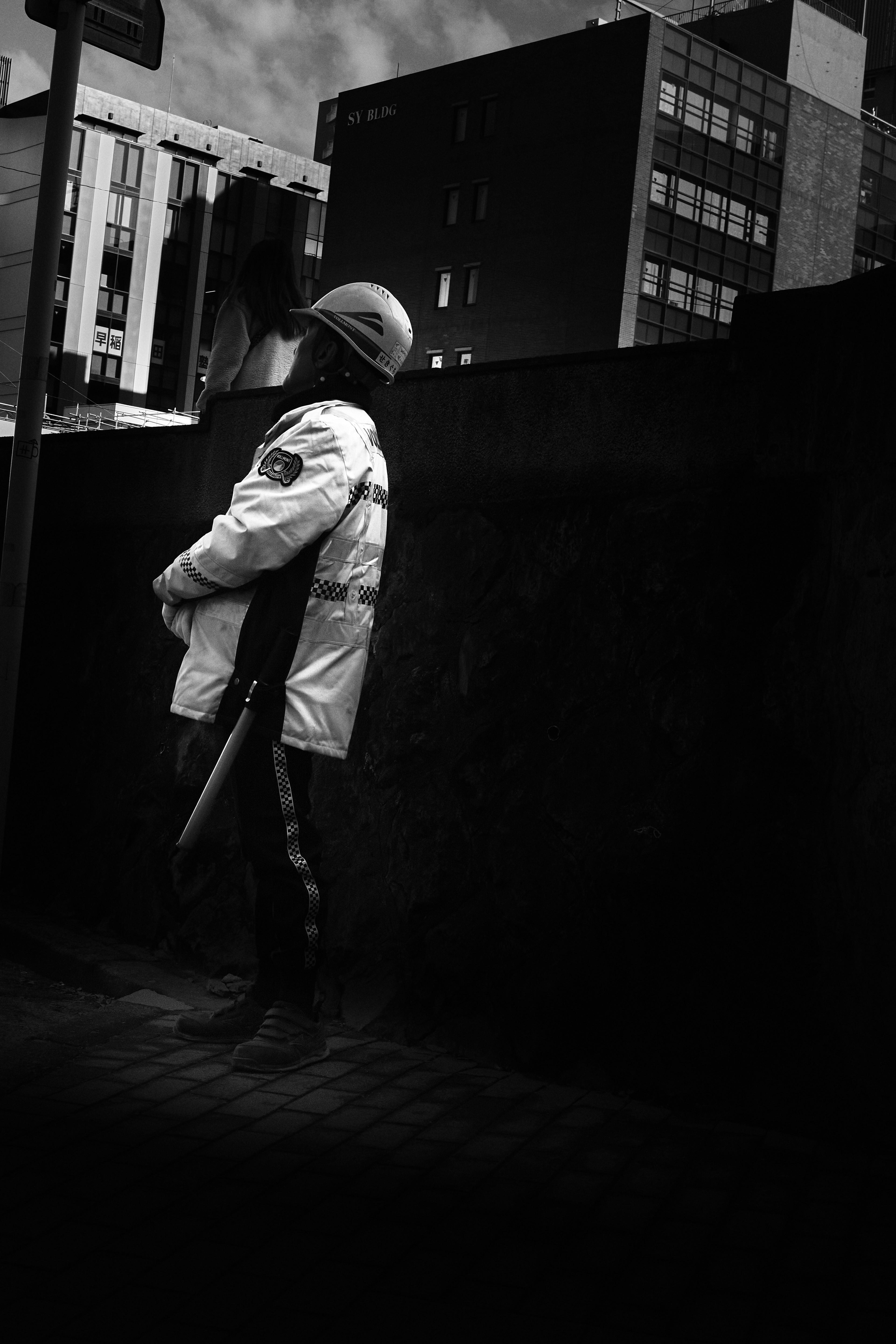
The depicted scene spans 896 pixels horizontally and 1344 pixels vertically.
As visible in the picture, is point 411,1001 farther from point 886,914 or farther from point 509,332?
point 509,332

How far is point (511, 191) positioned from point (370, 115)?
33.3 feet

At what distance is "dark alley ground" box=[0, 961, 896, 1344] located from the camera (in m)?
2.75

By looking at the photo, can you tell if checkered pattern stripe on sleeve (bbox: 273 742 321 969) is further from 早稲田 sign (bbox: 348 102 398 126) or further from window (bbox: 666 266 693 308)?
早稲田 sign (bbox: 348 102 398 126)

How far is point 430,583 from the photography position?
5.12 m

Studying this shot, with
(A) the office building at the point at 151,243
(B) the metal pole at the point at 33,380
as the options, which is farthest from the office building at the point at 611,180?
(B) the metal pole at the point at 33,380

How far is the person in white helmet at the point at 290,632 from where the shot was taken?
Answer: 170 inches

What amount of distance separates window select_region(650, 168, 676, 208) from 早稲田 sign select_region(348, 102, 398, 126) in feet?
44.2

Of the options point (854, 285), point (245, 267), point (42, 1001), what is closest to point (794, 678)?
point (854, 285)

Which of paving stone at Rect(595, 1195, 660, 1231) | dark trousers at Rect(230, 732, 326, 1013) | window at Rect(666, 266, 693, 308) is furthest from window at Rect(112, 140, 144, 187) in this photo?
paving stone at Rect(595, 1195, 660, 1231)

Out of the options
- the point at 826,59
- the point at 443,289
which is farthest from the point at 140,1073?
the point at 826,59

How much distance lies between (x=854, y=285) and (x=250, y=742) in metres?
2.09

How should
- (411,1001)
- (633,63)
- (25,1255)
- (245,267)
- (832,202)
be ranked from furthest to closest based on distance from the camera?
(832,202)
(633,63)
(245,267)
(411,1001)
(25,1255)

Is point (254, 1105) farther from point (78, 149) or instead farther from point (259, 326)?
point (78, 149)

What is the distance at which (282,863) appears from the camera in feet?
14.5
